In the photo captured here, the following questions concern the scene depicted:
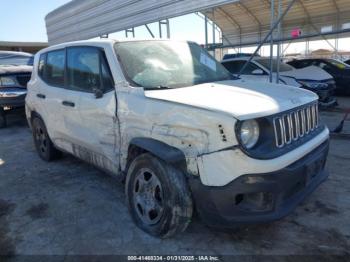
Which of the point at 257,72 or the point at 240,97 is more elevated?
the point at 240,97

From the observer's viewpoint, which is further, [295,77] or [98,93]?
[295,77]

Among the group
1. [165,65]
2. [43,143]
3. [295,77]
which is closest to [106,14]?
[295,77]

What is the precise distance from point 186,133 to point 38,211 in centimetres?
213

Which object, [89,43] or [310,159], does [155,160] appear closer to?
[310,159]

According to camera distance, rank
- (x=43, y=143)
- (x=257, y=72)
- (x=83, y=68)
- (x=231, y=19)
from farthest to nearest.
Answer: (x=231, y=19)
(x=257, y=72)
(x=43, y=143)
(x=83, y=68)

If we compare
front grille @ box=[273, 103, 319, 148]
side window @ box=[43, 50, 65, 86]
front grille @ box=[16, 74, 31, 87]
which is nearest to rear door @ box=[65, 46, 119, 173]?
side window @ box=[43, 50, 65, 86]

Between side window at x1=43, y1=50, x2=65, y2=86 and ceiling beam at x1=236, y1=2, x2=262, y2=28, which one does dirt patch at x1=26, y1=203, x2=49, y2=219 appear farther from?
ceiling beam at x1=236, y1=2, x2=262, y2=28

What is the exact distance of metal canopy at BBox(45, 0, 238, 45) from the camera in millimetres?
9586

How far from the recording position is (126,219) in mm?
3631

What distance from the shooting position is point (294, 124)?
10.2 feet

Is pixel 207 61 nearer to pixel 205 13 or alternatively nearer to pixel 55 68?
pixel 55 68

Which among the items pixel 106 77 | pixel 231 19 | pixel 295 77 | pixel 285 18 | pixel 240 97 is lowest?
pixel 295 77

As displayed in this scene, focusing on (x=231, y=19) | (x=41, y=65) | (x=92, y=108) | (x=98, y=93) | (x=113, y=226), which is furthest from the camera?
(x=231, y=19)

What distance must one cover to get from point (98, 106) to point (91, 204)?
114 cm
